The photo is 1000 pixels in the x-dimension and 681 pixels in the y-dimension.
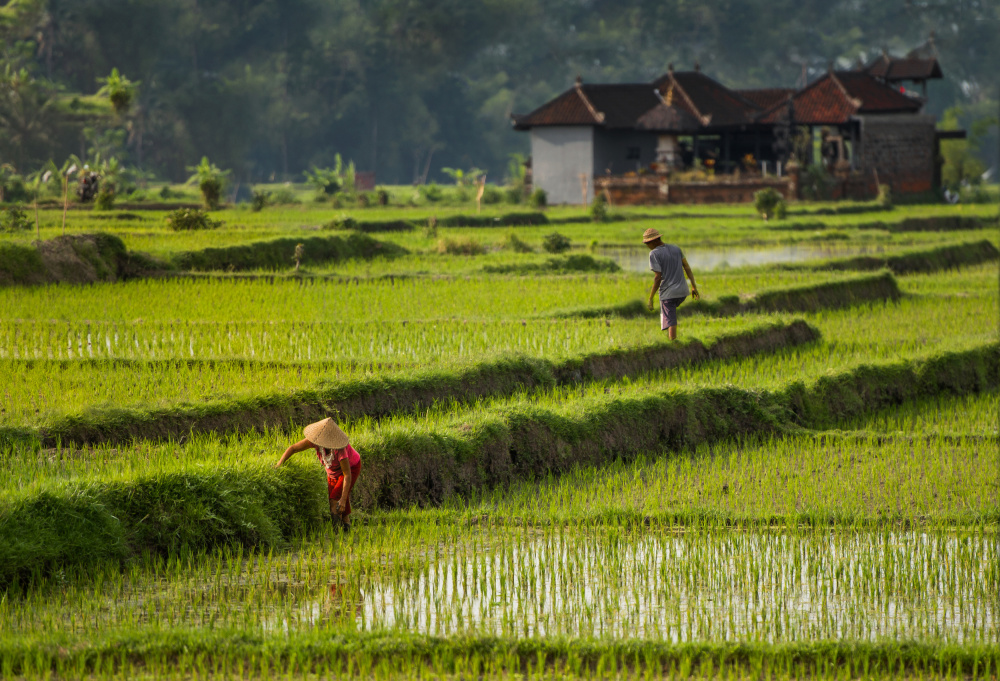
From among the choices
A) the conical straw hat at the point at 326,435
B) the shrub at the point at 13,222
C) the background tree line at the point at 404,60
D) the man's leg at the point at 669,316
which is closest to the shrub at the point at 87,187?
the shrub at the point at 13,222

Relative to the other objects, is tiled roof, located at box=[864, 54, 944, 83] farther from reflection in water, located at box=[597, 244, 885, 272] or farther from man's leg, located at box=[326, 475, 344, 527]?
man's leg, located at box=[326, 475, 344, 527]

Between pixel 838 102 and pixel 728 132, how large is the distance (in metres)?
3.14

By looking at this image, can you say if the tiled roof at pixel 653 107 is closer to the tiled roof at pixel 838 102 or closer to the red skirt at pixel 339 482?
the tiled roof at pixel 838 102

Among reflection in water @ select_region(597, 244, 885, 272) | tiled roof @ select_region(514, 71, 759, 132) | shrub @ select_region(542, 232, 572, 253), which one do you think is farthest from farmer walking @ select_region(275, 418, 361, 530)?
tiled roof @ select_region(514, 71, 759, 132)

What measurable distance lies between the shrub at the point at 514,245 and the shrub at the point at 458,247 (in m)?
0.60

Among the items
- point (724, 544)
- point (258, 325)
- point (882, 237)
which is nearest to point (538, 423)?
point (724, 544)

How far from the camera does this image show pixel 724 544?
5910 millimetres

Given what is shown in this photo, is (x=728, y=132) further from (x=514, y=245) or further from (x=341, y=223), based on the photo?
(x=341, y=223)

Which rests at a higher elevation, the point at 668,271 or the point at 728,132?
the point at 728,132

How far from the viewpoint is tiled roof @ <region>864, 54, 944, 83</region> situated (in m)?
37.2

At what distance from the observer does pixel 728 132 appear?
118ft

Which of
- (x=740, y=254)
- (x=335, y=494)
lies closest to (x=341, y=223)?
(x=740, y=254)

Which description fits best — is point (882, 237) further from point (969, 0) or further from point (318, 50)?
point (969, 0)

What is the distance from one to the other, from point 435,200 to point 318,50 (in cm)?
1900
